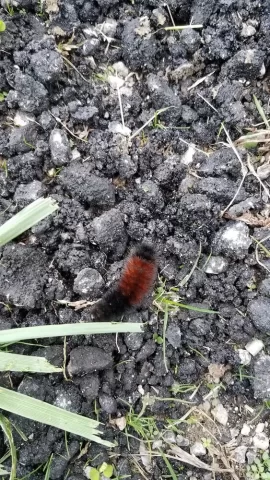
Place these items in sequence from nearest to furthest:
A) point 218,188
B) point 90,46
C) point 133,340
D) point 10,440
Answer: point 10,440 < point 133,340 < point 218,188 < point 90,46

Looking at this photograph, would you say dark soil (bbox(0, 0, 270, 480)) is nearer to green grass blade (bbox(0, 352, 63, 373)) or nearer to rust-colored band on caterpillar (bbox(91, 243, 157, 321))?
rust-colored band on caterpillar (bbox(91, 243, 157, 321))

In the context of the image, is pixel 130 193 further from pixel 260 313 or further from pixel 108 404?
pixel 108 404

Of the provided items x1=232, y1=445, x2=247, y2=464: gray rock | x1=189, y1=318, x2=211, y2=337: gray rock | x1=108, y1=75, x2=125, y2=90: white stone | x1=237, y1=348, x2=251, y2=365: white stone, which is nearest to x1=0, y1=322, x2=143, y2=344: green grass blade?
x1=189, y1=318, x2=211, y2=337: gray rock

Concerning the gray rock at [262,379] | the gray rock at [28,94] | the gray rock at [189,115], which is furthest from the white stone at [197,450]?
the gray rock at [28,94]

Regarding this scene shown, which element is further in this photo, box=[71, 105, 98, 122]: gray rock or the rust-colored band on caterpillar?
box=[71, 105, 98, 122]: gray rock

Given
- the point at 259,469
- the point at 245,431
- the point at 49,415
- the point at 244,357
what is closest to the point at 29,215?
the point at 49,415

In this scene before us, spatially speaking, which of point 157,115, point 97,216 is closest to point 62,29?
point 157,115
